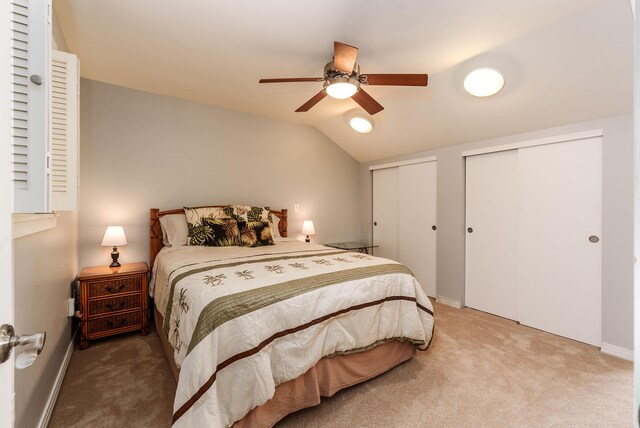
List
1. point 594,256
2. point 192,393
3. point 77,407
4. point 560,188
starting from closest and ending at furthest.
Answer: point 192,393 → point 77,407 → point 594,256 → point 560,188

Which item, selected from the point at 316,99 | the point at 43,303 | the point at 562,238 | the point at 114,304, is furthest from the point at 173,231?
the point at 562,238

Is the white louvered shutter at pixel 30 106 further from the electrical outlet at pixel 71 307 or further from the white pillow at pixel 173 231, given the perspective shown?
the white pillow at pixel 173 231

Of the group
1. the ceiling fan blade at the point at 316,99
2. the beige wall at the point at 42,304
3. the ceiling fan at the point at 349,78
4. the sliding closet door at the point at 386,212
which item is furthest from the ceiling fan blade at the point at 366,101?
the beige wall at the point at 42,304

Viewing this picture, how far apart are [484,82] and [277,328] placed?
8.51 feet

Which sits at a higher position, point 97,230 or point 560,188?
point 560,188

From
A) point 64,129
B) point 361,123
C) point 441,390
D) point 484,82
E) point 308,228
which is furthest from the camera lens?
point 308,228

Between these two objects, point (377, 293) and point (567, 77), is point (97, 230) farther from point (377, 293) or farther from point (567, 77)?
point (567, 77)

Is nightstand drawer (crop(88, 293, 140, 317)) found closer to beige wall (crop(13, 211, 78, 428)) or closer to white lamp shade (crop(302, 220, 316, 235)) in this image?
beige wall (crop(13, 211, 78, 428))

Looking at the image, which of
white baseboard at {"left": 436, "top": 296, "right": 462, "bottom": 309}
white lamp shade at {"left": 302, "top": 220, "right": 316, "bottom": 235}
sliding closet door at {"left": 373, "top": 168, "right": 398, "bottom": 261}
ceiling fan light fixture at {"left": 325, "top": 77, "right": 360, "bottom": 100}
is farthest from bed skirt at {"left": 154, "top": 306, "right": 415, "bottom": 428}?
sliding closet door at {"left": 373, "top": 168, "right": 398, "bottom": 261}

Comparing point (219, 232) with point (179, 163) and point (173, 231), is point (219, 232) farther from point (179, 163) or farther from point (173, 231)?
point (179, 163)

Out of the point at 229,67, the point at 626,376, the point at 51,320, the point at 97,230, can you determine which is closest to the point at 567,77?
the point at 626,376

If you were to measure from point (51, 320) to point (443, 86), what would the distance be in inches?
144

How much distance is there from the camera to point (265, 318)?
58.6 inches

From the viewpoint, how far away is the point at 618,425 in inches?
62.3
